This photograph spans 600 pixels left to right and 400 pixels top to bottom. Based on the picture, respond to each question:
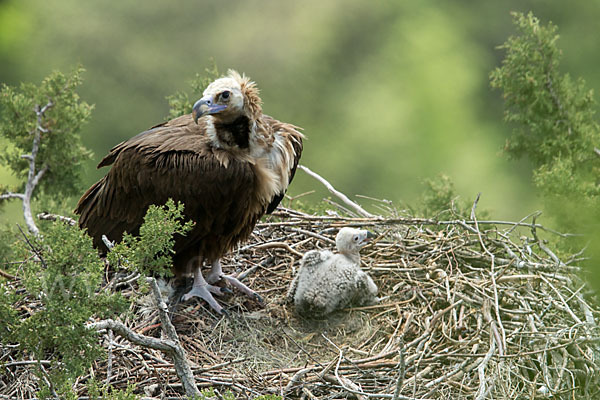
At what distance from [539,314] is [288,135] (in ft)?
5.70

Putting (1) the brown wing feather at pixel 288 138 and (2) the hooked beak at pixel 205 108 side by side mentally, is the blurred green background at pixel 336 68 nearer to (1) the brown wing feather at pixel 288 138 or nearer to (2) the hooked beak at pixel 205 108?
(1) the brown wing feather at pixel 288 138

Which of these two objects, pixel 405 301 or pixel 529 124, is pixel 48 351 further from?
pixel 529 124

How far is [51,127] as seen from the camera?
502cm

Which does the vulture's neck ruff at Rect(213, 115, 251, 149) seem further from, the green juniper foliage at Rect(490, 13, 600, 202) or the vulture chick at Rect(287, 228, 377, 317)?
the green juniper foliage at Rect(490, 13, 600, 202)

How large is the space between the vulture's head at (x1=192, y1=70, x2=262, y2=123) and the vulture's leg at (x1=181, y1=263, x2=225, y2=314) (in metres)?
0.91

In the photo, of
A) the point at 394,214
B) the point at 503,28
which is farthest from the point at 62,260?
the point at 503,28

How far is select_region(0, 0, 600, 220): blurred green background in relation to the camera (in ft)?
29.5

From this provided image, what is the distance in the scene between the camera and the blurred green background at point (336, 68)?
898 cm

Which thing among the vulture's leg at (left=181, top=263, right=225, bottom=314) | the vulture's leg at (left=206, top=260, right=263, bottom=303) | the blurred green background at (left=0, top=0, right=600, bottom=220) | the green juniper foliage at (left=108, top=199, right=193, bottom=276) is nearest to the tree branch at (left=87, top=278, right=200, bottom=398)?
the green juniper foliage at (left=108, top=199, right=193, bottom=276)

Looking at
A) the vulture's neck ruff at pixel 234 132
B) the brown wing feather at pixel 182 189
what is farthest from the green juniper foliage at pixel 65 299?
the vulture's neck ruff at pixel 234 132

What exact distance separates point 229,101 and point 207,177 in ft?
1.41

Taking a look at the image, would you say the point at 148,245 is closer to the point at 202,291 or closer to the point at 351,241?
the point at 202,291

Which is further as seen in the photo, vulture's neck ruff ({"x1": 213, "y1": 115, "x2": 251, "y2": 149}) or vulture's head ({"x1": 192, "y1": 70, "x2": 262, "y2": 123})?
vulture's neck ruff ({"x1": 213, "y1": 115, "x2": 251, "y2": 149})

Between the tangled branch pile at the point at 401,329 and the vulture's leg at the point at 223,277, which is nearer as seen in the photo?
the tangled branch pile at the point at 401,329
